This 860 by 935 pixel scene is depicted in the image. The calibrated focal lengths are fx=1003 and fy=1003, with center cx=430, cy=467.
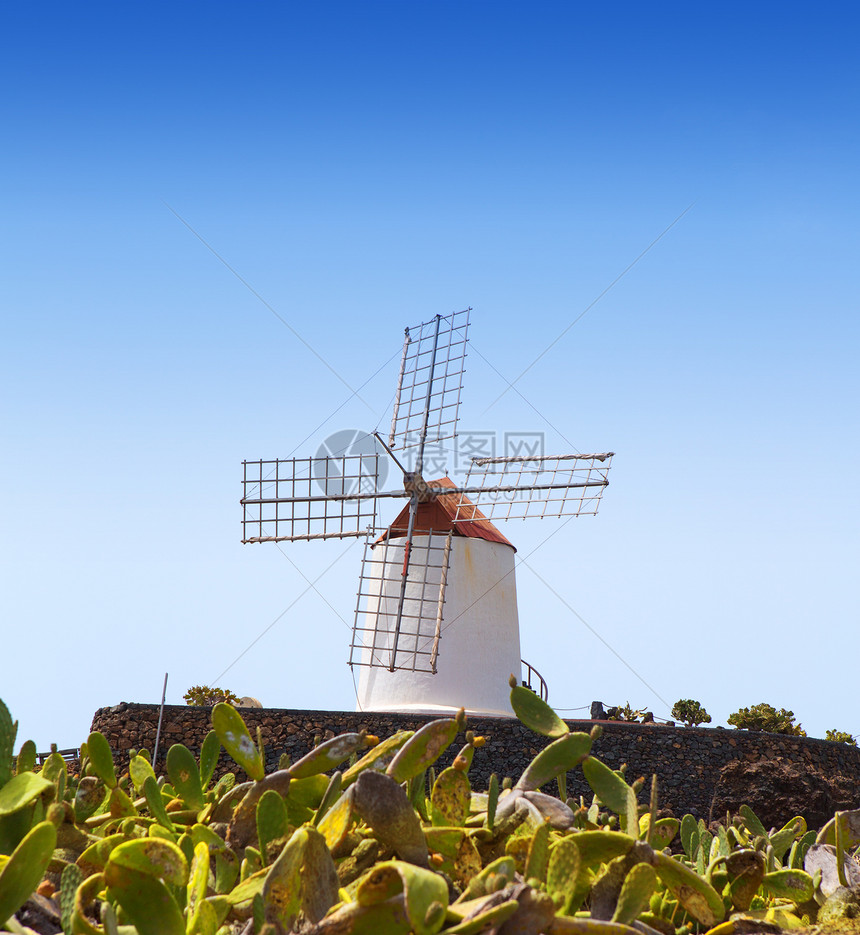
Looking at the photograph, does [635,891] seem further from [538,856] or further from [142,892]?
[142,892]

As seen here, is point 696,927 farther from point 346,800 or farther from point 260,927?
point 260,927

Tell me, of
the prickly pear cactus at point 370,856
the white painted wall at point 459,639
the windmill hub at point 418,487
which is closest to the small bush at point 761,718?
the white painted wall at point 459,639

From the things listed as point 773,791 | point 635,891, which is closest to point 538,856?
point 635,891

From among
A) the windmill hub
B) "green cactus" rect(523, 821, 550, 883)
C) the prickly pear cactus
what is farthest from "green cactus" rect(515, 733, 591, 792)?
the windmill hub

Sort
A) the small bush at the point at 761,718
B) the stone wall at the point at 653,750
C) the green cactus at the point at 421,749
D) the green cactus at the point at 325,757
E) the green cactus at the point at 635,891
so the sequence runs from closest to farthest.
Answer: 1. the green cactus at the point at 635,891
2. the green cactus at the point at 421,749
3. the green cactus at the point at 325,757
4. the stone wall at the point at 653,750
5. the small bush at the point at 761,718

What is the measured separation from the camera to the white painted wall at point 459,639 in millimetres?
11633

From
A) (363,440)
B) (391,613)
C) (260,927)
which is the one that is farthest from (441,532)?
(260,927)

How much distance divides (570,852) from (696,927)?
437mm

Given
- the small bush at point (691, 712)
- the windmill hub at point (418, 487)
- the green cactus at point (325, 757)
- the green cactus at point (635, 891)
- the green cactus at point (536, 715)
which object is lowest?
the green cactus at point (635, 891)

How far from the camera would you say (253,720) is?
9.61 metres

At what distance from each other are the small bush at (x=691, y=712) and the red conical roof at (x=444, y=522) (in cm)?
437

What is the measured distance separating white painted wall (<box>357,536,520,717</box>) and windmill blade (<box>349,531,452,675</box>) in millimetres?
13

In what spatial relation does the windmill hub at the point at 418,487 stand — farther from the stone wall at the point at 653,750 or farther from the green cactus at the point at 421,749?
the green cactus at the point at 421,749

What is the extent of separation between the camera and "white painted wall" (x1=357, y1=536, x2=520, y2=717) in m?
11.6
